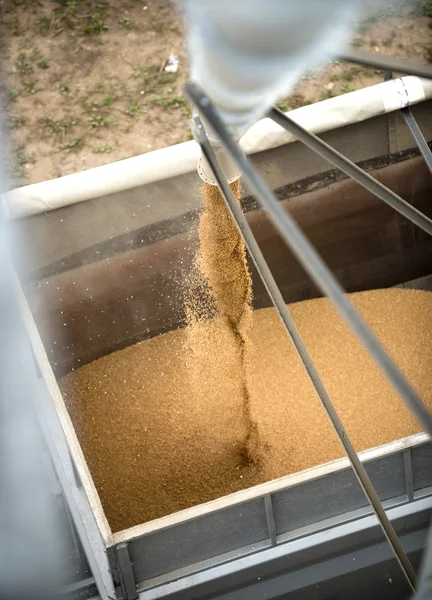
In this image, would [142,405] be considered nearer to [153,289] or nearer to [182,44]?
[153,289]

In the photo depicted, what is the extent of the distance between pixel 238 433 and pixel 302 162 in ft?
4.06

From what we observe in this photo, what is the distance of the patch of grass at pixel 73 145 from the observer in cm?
450

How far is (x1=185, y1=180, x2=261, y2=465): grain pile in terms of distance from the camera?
303cm

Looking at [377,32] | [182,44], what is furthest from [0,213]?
[377,32]

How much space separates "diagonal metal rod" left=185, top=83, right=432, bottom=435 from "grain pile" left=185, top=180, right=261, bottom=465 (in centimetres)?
121

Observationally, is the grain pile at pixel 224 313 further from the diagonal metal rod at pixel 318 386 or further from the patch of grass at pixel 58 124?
the patch of grass at pixel 58 124

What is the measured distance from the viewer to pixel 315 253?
165cm

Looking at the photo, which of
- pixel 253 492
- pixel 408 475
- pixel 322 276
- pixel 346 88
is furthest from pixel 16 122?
pixel 322 276

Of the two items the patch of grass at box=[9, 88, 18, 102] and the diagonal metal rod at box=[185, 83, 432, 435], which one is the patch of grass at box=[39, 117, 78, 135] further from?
the diagonal metal rod at box=[185, 83, 432, 435]

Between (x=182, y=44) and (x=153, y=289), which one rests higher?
(x=182, y=44)

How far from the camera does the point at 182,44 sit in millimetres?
4871

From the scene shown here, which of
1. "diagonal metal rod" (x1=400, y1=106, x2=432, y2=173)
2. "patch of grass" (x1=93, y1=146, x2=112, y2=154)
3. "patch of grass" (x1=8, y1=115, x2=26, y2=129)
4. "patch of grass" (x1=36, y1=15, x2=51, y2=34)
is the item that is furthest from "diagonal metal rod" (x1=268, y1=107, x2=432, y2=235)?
"patch of grass" (x1=36, y1=15, x2=51, y2=34)

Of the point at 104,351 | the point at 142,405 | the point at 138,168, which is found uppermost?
the point at 138,168

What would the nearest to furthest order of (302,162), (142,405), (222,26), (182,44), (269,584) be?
(222,26), (269,584), (142,405), (302,162), (182,44)
